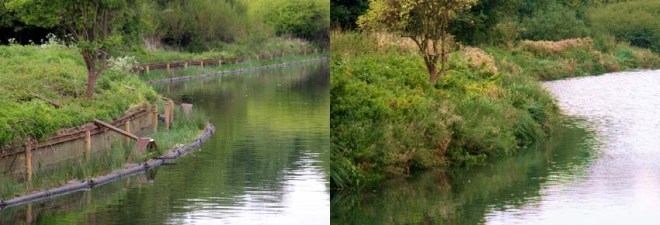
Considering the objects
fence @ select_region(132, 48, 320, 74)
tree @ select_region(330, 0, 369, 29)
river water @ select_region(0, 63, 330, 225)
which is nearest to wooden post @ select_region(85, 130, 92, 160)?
river water @ select_region(0, 63, 330, 225)

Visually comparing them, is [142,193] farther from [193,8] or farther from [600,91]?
[193,8]

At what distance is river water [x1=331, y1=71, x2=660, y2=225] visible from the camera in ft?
50.8

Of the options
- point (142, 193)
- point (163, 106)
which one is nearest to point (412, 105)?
point (142, 193)

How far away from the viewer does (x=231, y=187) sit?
721 inches

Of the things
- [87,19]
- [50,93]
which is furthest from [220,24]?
[50,93]

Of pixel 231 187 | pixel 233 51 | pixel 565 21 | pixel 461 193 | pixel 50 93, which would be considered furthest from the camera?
pixel 233 51

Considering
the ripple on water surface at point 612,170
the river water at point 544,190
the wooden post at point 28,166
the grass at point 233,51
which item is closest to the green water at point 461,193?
the river water at point 544,190

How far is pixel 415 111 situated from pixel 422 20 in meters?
4.26

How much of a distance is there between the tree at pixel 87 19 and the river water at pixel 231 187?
264cm

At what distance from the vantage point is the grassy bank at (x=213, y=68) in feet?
154

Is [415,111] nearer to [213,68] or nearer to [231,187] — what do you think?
[231,187]

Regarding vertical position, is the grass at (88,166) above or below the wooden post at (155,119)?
below

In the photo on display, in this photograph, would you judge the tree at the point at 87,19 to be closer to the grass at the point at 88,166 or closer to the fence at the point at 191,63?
the grass at the point at 88,166

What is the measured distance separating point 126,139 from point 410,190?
19.8ft
